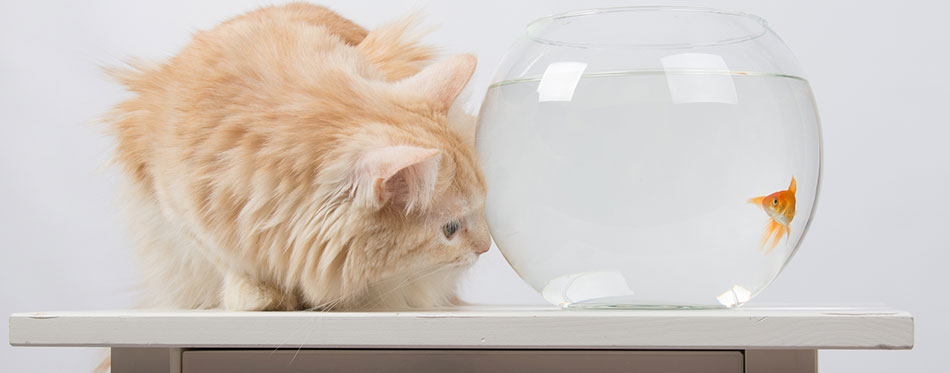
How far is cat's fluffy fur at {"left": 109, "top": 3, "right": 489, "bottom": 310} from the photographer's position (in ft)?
3.65

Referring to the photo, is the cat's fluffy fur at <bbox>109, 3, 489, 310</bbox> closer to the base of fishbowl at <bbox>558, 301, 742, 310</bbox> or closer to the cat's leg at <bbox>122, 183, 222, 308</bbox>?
the cat's leg at <bbox>122, 183, 222, 308</bbox>

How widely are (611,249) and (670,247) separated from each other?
0.22 feet

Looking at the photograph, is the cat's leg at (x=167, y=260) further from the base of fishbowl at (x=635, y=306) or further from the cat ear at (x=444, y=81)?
the base of fishbowl at (x=635, y=306)

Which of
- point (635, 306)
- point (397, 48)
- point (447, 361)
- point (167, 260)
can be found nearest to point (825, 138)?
point (397, 48)

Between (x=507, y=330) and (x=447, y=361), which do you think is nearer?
(x=507, y=330)

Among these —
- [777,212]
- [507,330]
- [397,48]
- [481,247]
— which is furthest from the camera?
[397,48]

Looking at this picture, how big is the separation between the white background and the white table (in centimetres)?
102

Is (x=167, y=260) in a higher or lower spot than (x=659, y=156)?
lower

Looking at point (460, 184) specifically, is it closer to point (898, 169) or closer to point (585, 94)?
point (585, 94)

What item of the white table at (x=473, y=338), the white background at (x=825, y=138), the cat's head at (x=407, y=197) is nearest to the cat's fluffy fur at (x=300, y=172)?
the cat's head at (x=407, y=197)

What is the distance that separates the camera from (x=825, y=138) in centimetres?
229

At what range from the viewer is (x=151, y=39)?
2498mm

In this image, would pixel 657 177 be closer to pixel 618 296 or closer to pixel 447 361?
pixel 618 296

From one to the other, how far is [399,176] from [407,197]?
3 centimetres
